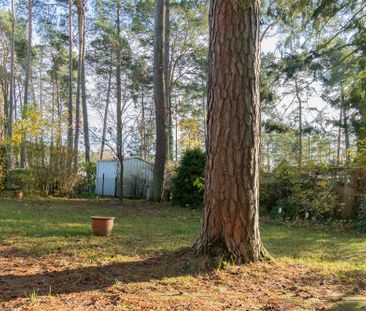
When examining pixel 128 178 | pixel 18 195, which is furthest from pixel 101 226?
pixel 128 178

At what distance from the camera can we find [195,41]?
2127 cm

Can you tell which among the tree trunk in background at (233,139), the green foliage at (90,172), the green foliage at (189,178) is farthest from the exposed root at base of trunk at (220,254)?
the green foliage at (90,172)

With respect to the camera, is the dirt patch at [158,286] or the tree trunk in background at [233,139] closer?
the dirt patch at [158,286]

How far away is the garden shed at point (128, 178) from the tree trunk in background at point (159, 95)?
3.69 meters

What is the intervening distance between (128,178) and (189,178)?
6.26 meters

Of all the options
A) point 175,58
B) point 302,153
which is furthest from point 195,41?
point 302,153

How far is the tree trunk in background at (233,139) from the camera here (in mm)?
3727

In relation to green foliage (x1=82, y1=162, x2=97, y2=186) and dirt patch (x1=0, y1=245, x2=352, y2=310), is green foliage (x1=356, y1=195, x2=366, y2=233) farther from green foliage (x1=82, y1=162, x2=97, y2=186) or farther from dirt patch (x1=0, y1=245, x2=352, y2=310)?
green foliage (x1=82, y1=162, x2=97, y2=186)

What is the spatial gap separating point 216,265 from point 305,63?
311 inches

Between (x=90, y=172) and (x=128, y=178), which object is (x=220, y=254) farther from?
(x=90, y=172)

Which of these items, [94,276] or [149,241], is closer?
[94,276]

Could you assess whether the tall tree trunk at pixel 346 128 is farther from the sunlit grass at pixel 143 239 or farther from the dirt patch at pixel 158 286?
the dirt patch at pixel 158 286

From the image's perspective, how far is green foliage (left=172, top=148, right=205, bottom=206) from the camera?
459 inches

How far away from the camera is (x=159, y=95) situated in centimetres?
1254
